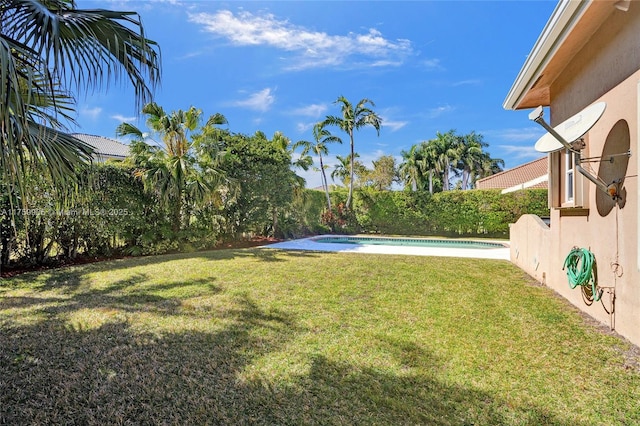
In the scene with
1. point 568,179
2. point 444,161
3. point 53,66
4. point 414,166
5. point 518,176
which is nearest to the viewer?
point 53,66

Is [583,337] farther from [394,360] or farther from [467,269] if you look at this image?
[467,269]

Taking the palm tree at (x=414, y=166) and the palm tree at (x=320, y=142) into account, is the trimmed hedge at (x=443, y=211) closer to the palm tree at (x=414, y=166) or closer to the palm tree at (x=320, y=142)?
the palm tree at (x=320, y=142)

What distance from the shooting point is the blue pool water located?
16.9 m

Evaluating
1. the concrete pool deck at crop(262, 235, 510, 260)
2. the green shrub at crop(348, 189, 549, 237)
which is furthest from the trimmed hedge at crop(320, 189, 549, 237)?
the concrete pool deck at crop(262, 235, 510, 260)

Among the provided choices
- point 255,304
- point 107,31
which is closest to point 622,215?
point 255,304

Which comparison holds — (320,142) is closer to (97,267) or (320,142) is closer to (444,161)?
(97,267)

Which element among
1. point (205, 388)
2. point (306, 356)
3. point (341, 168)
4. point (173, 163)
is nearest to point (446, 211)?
point (341, 168)

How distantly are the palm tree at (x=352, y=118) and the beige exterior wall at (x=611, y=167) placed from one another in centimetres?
1681

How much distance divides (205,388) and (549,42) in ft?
21.1

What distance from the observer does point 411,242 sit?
729 inches

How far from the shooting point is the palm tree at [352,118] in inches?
888

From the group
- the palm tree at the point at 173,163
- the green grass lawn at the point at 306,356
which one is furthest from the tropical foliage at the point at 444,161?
the green grass lawn at the point at 306,356

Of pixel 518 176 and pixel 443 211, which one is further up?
pixel 518 176

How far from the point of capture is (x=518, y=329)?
4.69 metres
